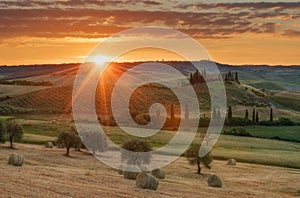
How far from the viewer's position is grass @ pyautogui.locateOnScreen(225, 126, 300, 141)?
391 feet

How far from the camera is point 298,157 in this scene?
81.8 metres

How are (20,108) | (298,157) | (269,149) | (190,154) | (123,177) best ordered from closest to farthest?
(123,177) < (190,154) < (298,157) < (269,149) < (20,108)

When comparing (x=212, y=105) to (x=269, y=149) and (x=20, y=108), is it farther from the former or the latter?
(x=269, y=149)

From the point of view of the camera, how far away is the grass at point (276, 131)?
391ft

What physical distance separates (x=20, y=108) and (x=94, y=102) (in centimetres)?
2340

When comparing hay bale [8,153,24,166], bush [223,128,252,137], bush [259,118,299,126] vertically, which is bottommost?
hay bale [8,153,24,166]

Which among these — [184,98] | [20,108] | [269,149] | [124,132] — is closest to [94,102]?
[20,108]

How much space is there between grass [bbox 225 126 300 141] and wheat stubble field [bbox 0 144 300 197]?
2121 inches

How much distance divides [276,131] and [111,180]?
95.1 metres

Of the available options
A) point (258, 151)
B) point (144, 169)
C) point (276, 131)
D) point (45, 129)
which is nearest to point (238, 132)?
point (276, 131)

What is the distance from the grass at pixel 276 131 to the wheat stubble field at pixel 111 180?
5387 centimetres

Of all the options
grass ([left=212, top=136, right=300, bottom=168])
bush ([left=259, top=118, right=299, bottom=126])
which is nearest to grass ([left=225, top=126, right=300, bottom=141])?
bush ([left=259, top=118, right=299, bottom=126])

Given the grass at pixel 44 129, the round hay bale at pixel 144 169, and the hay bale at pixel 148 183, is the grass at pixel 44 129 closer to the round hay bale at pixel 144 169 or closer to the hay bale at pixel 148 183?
the round hay bale at pixel 144 169

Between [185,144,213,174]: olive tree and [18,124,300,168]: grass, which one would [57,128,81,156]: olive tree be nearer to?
[18,124,300,168]: grass
